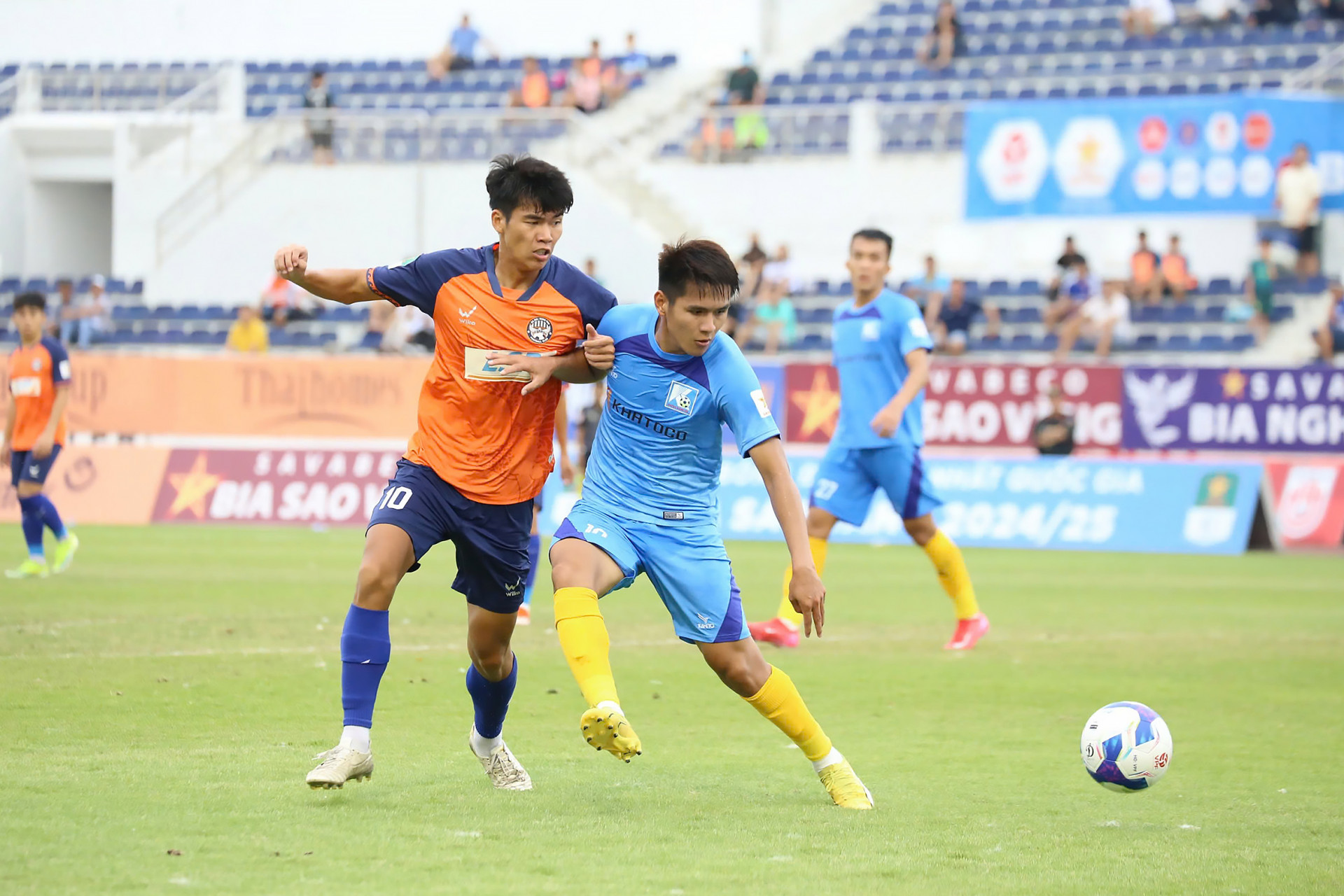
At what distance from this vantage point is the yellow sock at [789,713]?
6.16 metres

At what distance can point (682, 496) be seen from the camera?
629 centimetres

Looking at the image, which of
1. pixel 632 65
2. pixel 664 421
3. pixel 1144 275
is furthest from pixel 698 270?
pixel 632 65

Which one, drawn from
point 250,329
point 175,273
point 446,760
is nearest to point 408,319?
point 250,329

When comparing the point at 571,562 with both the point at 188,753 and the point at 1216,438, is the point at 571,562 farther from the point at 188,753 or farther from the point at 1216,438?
the point at 1216,438

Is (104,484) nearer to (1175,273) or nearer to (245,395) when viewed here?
(245,395)

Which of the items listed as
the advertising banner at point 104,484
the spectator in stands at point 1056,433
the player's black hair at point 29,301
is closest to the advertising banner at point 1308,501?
the spectator in stands at point 1056,433

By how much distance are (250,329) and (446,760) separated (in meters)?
20.2

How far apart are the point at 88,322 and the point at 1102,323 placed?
16511mm

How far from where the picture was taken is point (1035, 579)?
16.7 m

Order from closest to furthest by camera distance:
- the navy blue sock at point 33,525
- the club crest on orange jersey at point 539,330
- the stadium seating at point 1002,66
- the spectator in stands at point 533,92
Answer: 1. the club crest on orange jersey at point 539,330
2. the navy blue sock at point 33,525
3. the stadium seating at point 1002,66
4. the spectator in stands at point 533,92

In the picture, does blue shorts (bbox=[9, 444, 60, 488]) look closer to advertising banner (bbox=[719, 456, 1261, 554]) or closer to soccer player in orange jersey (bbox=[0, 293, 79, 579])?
soccer player in orange jersey (bbox=[0, 293, 79, 579])

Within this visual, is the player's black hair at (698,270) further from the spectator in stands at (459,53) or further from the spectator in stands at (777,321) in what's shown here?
the spectator in stands at (459,53)

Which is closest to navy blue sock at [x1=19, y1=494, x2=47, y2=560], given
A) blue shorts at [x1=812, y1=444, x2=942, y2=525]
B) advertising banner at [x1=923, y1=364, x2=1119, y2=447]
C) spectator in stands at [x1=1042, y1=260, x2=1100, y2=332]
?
blue shorts at [x1=812, y1=444, x2=942, y2=525]

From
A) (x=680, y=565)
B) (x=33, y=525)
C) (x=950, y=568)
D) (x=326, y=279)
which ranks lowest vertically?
(x=33, y=525)
